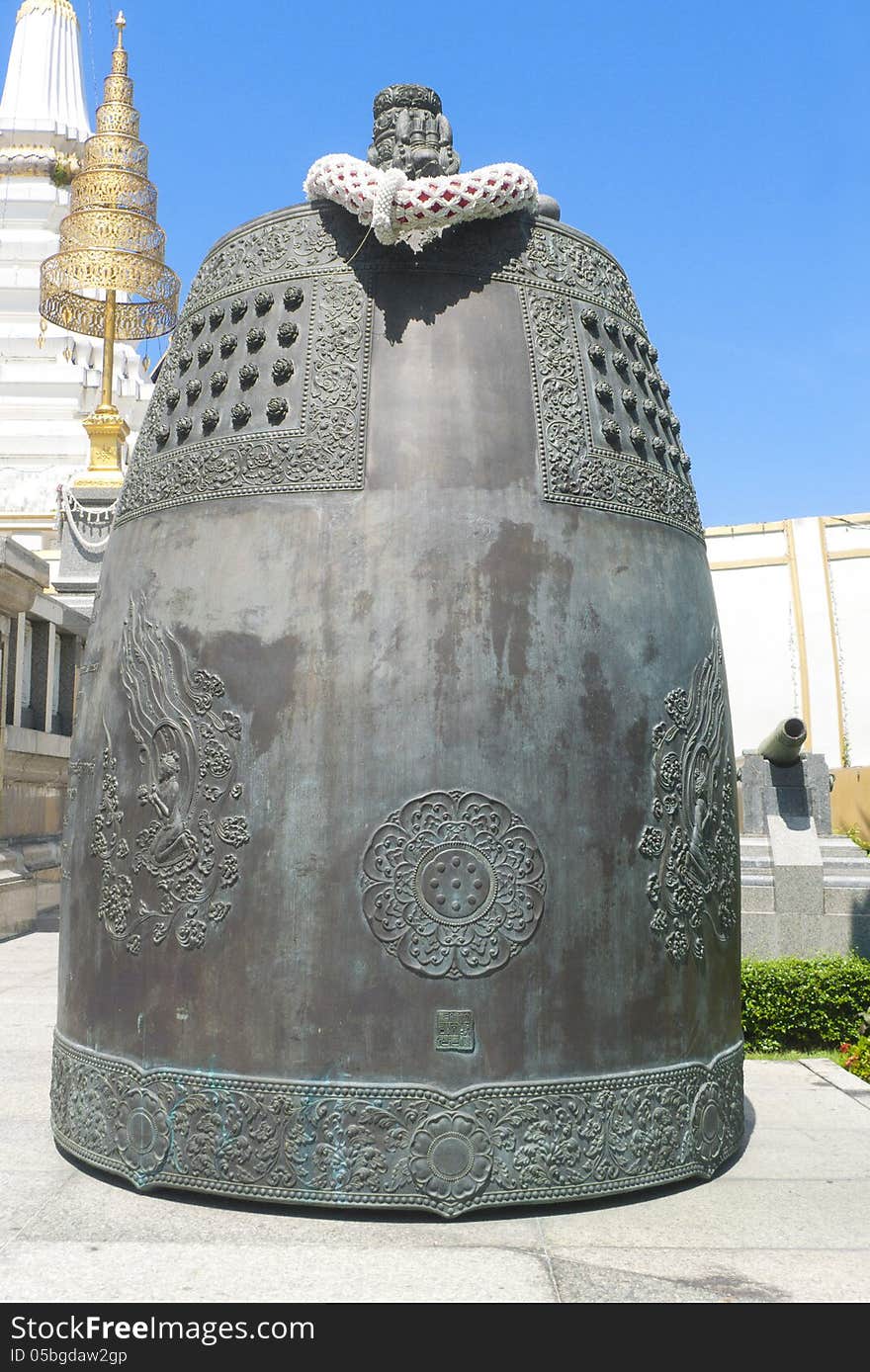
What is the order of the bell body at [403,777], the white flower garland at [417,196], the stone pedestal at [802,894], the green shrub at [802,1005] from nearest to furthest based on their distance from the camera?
the bell body at [403,777] < the white flower garland at [417,196] < the green shrub at [802,1005] < the stone pedestal at [802,894]

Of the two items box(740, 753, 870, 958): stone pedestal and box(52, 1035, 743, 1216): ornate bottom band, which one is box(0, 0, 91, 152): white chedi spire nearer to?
box(740, 753, 870, 958): stone pedestal

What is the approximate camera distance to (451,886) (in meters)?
4.99

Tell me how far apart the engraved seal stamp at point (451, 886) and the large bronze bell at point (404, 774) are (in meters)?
0.01

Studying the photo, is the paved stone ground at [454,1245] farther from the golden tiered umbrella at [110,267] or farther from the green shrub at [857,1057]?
the golden tiered umbrella at [110,267]

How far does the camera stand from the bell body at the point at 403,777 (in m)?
4.93

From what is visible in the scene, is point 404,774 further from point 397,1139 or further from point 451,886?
point 397,1139

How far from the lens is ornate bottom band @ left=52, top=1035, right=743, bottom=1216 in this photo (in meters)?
4.83

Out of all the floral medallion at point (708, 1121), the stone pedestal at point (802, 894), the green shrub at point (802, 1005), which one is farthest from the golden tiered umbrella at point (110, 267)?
the floral medallion at point (708, 1121)

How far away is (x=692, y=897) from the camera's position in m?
5.49

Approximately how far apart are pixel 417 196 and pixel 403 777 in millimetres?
2653

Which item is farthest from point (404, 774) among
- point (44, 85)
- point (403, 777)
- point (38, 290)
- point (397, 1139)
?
point (44, 85)
